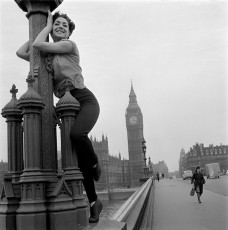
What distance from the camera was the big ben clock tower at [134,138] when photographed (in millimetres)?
109256

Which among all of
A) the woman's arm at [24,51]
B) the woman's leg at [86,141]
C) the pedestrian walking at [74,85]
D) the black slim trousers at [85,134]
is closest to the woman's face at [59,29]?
the pedestrian walking at [74,85]

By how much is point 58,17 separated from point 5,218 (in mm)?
1718

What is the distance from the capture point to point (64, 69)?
117 inches

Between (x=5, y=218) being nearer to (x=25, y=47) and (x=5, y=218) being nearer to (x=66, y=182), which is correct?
(x=66, y=182)

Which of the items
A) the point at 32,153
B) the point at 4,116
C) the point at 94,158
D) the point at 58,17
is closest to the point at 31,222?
the point at 32,153

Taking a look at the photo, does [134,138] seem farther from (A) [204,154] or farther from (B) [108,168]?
(B) [108,168]

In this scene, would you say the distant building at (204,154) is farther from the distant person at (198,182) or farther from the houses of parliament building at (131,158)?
the distant person at (198,182)

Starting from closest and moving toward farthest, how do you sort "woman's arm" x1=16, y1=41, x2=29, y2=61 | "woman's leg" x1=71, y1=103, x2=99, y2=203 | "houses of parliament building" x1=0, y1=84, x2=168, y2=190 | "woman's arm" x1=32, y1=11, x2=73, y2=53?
"woman's leg" x1=71, y1=103, x2=99, y2=203 < "woman's arm" x1=32, y1=11, x2=73, y2=53 < "woman's arm" x1=16, y1=41, x2=29, y2=61 < "houses of parliament building" x1=0, y1=84, x2=168, y2=190

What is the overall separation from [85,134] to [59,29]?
98 cm

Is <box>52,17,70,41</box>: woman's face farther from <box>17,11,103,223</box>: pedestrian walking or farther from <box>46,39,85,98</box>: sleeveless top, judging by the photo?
<box>46,39,85,98</box>: sleeveless top

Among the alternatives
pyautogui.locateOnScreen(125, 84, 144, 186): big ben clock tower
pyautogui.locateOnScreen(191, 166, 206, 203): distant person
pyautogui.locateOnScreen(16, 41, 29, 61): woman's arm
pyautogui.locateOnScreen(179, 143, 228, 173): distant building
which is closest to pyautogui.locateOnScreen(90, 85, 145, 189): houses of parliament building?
pyautogui.locateOnScreen(125, 84, 144, 186): big ben clock tower

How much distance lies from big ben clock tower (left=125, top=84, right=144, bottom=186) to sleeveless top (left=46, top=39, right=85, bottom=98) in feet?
345

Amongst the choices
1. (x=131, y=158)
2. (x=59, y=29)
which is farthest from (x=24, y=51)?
(x=131, y=158)

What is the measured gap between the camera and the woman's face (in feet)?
10.1
